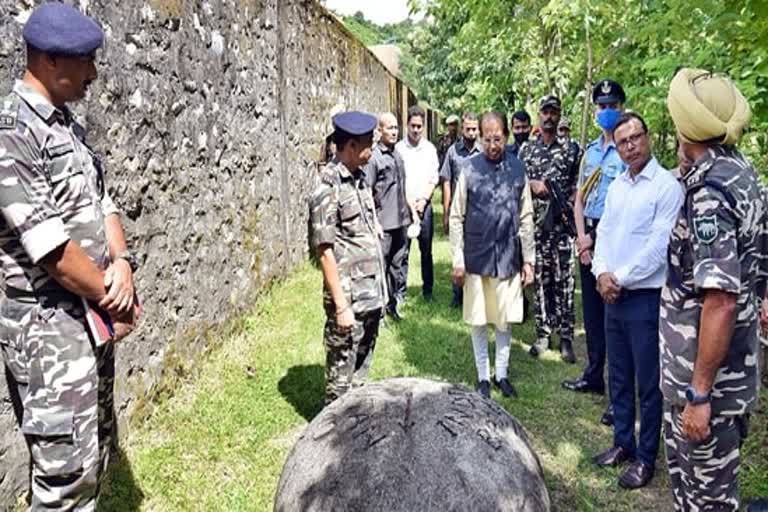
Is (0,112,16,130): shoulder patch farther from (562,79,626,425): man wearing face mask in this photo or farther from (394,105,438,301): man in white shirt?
(394,105,438,301): man in white shirt

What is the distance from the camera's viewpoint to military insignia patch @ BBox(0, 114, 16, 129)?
1986 millimetres

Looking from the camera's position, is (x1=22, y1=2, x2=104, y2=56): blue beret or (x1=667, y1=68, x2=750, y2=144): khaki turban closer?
(x1=22, y1=2, x2=104, y2=56): blue beret

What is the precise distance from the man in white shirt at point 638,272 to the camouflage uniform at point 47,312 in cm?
271

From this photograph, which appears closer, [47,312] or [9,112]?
[9,112]

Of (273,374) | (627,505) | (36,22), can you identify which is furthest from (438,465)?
(273,374)

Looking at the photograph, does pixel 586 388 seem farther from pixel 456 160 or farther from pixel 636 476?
pixel 456 160

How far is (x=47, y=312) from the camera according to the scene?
213cm

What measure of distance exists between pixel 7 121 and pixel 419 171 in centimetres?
561

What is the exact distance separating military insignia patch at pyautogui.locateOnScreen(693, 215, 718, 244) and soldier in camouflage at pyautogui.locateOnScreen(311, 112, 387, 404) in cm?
179

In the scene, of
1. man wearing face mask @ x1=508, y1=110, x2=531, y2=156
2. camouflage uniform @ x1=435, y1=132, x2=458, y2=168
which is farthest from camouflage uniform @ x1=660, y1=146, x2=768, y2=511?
camouflage uniform @ x1=435, y1=132, x2=458, y2=168

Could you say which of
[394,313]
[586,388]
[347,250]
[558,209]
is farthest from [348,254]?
[394,313]

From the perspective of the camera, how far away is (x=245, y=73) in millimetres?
5660

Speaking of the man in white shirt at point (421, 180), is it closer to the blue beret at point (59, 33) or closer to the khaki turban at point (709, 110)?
the khaki turban at point (709, 110)

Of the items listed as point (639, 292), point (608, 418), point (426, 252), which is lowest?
point (608, 418)
